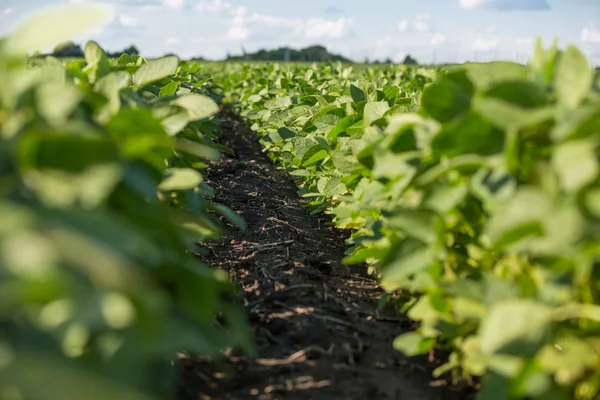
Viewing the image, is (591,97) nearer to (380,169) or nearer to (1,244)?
(380,169)

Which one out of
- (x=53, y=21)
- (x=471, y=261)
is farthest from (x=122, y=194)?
(x=471, y=261)

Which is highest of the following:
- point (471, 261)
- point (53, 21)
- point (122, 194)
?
point (53, 21)

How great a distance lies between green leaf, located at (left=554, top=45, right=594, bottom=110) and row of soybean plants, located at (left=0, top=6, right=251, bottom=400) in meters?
0.96

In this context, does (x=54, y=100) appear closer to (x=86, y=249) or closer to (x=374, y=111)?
(x=86, y=249)

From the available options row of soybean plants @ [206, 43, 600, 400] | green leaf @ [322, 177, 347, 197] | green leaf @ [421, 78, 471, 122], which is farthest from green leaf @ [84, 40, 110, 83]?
green leaf @ [322, 177, 347, 197]

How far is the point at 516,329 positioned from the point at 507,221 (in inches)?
10.0

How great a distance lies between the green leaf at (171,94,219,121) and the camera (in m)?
2.17

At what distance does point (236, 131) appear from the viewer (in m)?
10.4

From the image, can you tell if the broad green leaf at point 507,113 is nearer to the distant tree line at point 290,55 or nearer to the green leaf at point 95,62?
the green leaf at point 95,62

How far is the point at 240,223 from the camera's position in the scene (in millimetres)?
2131

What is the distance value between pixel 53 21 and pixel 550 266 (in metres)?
1.29

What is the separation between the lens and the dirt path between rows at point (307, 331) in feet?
6.89

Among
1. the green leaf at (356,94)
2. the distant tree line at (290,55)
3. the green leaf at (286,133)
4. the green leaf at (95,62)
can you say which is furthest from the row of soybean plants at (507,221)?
the distant tree line at (290,55)

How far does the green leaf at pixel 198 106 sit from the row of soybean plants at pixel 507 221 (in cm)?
57
